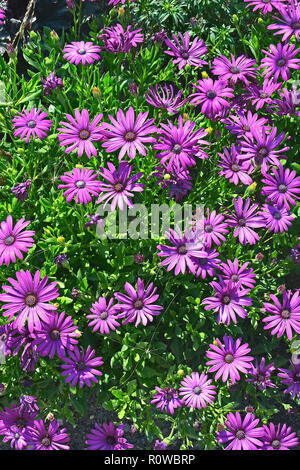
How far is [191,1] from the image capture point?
3.79 meters

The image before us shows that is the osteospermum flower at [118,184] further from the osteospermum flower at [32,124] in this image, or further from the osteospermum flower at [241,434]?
the osteospermum flower at [241,434]

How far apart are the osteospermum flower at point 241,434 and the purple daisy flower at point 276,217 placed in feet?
3.17

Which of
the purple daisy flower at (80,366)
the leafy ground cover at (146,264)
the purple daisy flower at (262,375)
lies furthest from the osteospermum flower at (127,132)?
the purple daisy flower at (262,375)

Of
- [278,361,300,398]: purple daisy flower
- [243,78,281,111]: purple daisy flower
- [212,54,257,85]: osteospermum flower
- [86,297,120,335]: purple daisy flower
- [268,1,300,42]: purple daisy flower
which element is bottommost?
[278,361,300,398]: purple daisy flower

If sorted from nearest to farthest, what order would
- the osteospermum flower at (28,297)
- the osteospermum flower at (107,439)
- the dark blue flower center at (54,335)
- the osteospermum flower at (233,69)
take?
the osteospermum flower at (28,297) → the dark blue flower center at (54,335) → the osteospermum flower at (107,439) → the osteospermum flower at (233,69)

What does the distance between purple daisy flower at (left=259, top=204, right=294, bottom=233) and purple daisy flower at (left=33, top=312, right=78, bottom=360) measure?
3.69 ft

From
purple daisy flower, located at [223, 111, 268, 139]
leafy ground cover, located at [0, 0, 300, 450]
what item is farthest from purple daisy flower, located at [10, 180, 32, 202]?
purple daisy flower, located at [223, 111, 268, 139]

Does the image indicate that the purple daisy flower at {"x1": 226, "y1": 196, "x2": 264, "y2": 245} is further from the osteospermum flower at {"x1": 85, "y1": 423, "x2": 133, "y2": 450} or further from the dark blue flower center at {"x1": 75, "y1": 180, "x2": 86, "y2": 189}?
the osteospermum flower at {"x1": 85, "y1": 423, "x2": 133, "y2": 450}

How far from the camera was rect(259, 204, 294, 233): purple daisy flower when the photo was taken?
2863mm

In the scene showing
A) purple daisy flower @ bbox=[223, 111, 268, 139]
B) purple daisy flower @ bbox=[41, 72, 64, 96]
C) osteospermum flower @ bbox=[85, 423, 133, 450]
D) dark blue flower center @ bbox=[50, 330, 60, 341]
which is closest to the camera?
dark blue flower center @ bbox=[50, 330, 60, 341]

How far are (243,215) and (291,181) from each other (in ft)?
1.07

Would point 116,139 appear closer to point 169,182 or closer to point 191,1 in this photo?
point 169,182

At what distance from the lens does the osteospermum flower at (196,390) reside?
9.00 feet
